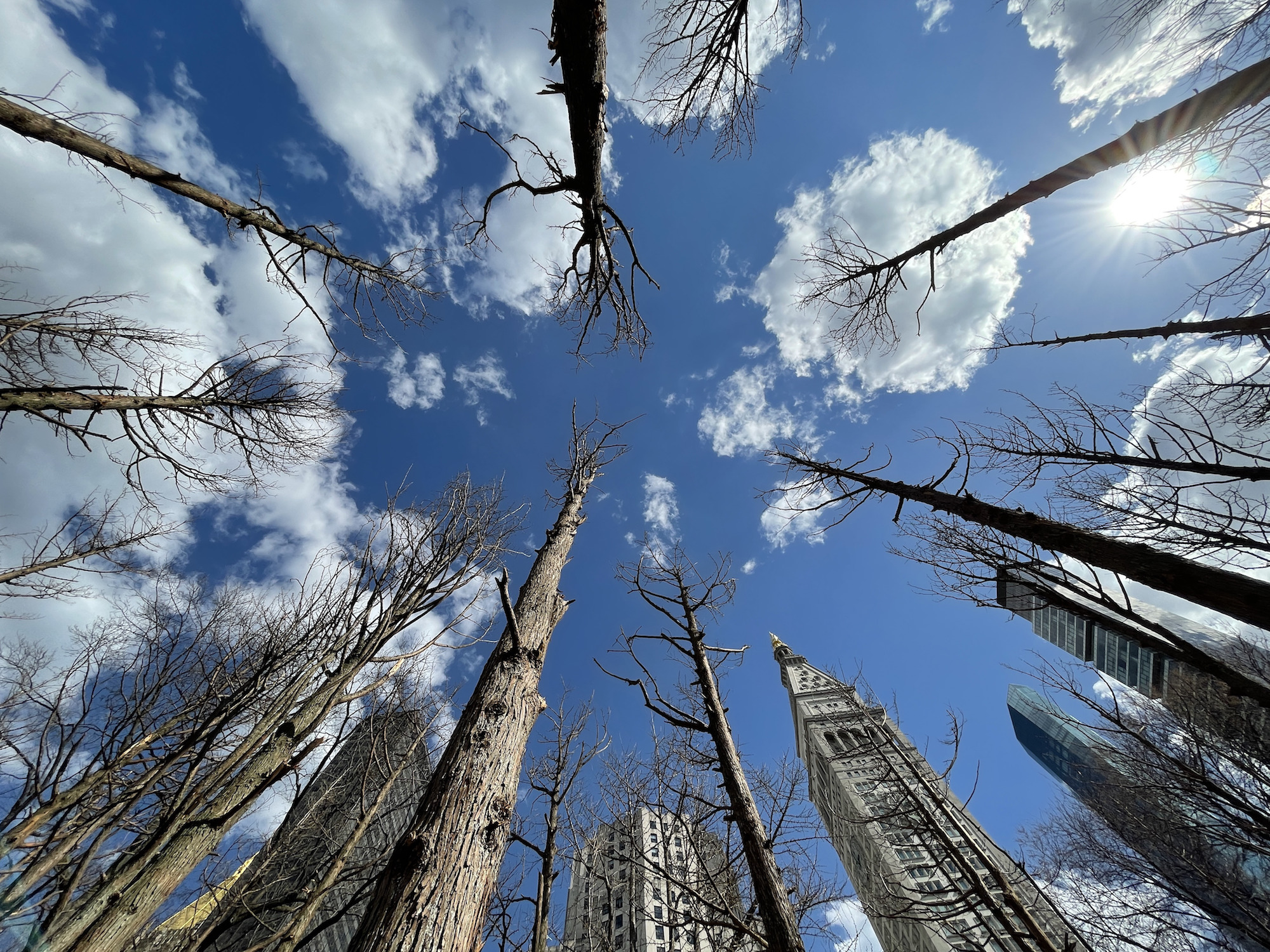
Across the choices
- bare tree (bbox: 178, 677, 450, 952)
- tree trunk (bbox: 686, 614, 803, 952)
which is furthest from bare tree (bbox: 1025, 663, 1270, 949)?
bare tree (bbox: 178, 677, 450, 952)

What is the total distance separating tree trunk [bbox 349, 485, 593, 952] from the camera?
1.88 meters

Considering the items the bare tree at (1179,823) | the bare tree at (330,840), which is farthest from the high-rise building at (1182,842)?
the bare tree at (330,840)

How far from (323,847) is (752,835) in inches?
285

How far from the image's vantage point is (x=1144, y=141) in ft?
12.3

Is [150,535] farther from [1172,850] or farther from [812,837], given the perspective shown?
[1172,850]

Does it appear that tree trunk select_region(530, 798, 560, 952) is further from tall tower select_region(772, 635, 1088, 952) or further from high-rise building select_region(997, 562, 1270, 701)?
high-rise building select_region(997, 562, 1270, 701)

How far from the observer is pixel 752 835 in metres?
4.32

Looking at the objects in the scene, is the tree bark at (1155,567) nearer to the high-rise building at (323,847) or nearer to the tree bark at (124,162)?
the high-rise building at (323,847)

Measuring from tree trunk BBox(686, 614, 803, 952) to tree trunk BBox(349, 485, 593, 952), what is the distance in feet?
9.00

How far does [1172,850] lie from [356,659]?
1596 centimetres

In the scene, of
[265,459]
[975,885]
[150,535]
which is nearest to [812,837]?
[975,885]

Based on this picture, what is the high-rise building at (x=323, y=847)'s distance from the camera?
3.81 metres

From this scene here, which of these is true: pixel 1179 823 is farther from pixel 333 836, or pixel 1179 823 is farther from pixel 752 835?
pixel 333 836

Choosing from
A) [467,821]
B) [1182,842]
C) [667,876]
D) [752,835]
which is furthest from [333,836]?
[1182,842]
